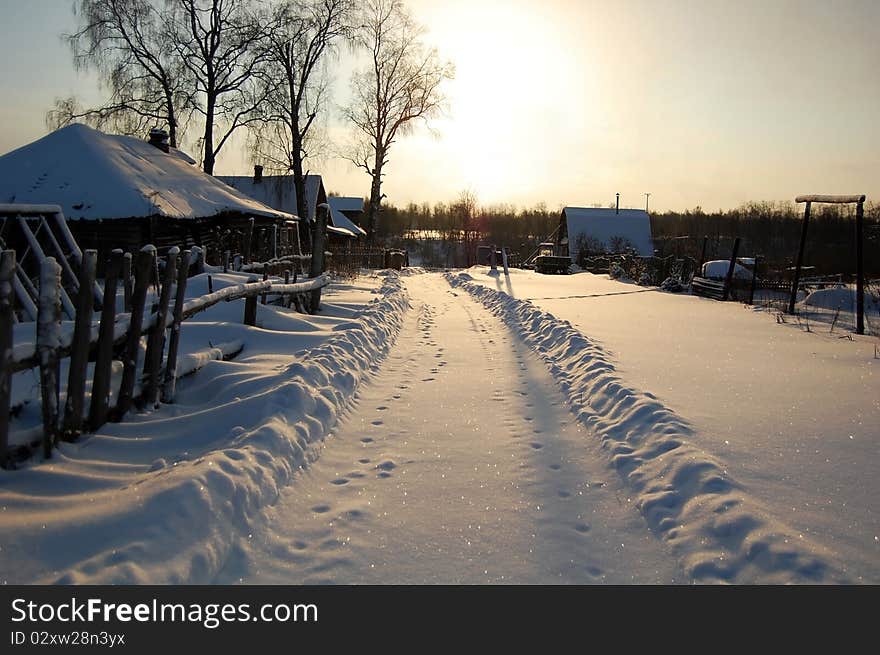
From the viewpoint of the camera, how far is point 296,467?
4.23 meters

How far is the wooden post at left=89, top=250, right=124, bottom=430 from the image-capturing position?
4254 mm

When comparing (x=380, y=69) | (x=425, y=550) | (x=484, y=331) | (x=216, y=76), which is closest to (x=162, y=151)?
(x=216, y=76)

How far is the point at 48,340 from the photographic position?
12.3 ft

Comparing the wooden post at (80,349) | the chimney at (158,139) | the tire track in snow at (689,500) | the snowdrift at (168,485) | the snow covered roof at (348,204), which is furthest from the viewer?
the snow covered roof at (348,204)

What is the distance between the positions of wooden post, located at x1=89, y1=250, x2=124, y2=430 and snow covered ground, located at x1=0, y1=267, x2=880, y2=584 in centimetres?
21

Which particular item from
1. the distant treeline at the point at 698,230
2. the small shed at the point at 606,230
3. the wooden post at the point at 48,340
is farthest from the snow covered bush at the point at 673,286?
the small shed at the point at 606,230

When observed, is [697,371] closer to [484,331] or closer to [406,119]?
[484,331]

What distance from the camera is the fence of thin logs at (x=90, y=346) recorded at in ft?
11.3

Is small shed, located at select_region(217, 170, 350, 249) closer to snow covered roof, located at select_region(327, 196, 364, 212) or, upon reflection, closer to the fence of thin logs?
snow covered roof, located at select_region(327, 196, 364, 212)

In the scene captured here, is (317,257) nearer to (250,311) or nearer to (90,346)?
(250,311)

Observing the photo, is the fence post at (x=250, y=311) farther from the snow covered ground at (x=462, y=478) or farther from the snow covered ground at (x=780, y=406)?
the snow covered ground at (x=780, y=406)

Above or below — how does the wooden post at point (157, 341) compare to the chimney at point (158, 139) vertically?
below

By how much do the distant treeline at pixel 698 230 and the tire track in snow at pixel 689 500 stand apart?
23445mm

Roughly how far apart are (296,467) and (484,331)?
753cm
